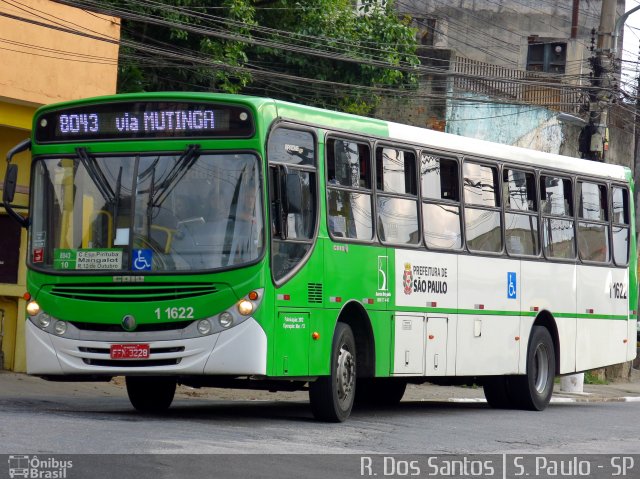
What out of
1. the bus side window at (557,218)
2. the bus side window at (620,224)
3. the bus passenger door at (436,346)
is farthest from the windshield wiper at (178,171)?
the bus side window at (620,224)

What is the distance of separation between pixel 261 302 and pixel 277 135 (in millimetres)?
1615

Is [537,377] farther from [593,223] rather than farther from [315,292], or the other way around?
[315,292]

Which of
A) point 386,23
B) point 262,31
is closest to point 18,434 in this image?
point 262,31

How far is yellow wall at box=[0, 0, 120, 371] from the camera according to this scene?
18.2m

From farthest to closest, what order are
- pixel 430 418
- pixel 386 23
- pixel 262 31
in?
1. pixel 386 23
2. pixel 262 31
3. pixel 430 418

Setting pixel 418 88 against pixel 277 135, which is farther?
pixel 418 88

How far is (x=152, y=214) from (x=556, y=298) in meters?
7.24

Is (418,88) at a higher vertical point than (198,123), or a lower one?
higher

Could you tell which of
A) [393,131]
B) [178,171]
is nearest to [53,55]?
[393,131]

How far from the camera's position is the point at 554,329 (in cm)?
1794

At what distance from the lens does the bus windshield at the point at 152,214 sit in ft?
40.1

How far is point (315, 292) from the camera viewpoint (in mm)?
13000

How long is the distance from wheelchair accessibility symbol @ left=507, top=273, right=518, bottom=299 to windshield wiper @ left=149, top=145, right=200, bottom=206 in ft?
18.3

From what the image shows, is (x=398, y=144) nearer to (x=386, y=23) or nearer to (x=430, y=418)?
(x=430, y=418)
